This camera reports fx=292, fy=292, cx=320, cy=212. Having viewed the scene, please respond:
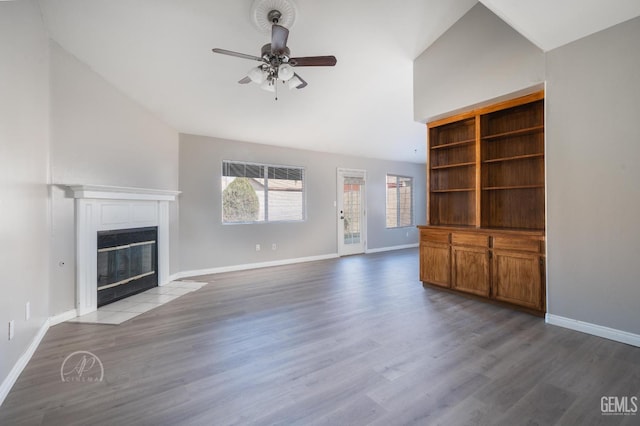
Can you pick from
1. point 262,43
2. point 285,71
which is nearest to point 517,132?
point 285,71

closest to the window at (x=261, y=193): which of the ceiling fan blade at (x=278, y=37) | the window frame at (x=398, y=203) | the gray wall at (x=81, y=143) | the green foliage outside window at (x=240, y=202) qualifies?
the green foliage outside window at (x=240, y=202)

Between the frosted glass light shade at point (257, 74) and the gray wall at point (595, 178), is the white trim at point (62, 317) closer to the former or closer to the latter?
the frosted glass light shade at point (257, 74)

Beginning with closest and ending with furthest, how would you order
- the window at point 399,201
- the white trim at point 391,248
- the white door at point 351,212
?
the white door at point 351,212, the white trim at point 391,248, the window at point 399,201

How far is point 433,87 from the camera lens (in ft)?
12.8

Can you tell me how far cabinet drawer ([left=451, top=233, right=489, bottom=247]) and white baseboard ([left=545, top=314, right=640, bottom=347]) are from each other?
95 centimetres

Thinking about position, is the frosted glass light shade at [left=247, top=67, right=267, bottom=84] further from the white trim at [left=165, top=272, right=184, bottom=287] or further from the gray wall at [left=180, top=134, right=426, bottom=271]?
the white trim at [left=165, top=272, right=184, bottom=287]

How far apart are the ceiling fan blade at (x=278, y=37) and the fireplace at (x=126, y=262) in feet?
9.79

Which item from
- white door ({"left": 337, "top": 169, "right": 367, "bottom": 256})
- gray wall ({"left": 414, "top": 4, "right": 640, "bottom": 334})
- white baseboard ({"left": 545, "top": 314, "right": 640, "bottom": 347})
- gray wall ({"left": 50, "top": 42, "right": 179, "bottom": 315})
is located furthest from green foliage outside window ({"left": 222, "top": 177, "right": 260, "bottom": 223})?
white baseboard ({"left": 545, "top": 314, "right": 640, "bottom": 347})

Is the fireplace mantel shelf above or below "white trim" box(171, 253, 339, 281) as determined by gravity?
above

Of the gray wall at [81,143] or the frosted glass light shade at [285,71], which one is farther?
the gray wall at [81,143]

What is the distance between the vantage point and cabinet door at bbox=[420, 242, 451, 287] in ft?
12.8

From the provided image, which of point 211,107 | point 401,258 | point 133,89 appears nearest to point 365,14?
point 211,107

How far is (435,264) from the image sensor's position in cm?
406

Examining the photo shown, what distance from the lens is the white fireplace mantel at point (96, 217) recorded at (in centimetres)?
323
